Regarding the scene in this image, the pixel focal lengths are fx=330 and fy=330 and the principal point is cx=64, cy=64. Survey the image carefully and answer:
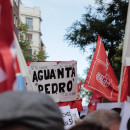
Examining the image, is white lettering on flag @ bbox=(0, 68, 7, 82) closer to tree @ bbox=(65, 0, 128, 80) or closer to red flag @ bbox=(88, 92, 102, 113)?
red flag @ bbox=(88, 92, 102, 113)

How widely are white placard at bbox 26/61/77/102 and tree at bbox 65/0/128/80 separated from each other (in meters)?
12.1

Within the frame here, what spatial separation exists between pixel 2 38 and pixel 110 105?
8.52ft

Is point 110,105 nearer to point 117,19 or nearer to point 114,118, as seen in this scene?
point 114,118

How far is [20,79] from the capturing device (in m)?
2.11

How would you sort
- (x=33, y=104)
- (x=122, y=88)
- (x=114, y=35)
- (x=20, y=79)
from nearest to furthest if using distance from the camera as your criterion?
(x=33, y=104)
(x=20, y=79)
(x=122, y=88)
(x=114, y=35)

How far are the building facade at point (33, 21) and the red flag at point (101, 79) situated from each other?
193 ft

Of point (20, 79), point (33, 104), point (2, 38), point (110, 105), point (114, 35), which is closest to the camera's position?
point (33, 104)

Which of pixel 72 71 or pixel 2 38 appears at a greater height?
pixel 2 38

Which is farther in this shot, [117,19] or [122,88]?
[117,19]

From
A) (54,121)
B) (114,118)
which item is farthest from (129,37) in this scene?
(54,121)

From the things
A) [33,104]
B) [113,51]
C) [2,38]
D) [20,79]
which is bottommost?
[113,51]

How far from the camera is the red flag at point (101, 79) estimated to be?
569 cm

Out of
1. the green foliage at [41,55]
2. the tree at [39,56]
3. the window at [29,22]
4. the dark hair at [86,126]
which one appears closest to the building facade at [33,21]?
the window at [29,22]

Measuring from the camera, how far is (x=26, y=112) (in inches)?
38.5
